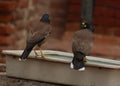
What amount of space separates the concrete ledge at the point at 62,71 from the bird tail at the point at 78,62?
6cm

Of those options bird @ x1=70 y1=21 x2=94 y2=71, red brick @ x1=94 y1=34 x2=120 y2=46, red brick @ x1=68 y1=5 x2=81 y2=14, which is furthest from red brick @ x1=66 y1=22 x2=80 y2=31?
bird @ x1=70 y1=21 x2=94 y2=71

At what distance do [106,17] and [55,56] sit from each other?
219 cm

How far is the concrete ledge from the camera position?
496cm

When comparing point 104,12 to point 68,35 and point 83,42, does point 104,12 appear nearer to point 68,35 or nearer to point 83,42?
point 68,35

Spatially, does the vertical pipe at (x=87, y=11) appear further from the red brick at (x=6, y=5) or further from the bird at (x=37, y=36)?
the red brick at (x=6, y=5)

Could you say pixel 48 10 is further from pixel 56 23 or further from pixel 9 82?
pixel 9 82

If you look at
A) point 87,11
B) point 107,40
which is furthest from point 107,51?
point 87,11

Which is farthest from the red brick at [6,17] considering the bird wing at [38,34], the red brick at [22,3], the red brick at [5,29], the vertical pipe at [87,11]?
the vertical pipe at [87,11]

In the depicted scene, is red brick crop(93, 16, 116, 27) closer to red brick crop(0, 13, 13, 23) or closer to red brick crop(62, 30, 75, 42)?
red brick crop(62, 30, 75, 42)

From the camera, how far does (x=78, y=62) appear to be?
506 centimetres

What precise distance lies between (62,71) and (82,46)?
0.33 meters

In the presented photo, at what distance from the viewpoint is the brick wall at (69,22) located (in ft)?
23.5

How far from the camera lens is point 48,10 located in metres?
8.13

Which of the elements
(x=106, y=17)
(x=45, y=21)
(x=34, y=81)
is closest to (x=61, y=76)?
(x=34, y=81)
